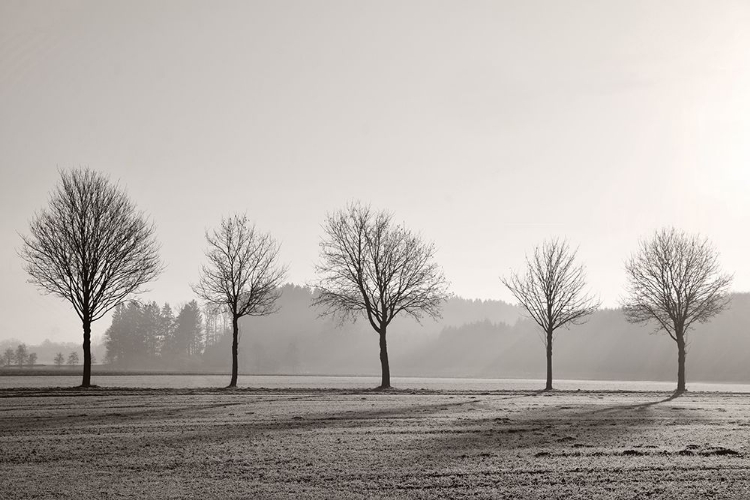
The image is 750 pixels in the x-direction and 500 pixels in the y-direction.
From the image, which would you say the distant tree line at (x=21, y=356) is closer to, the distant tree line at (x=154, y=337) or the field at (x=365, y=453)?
the distant tree line at (x=154, y=337)

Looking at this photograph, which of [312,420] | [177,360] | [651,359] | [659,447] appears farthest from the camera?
[177,360]

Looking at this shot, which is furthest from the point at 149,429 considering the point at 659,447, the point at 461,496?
the point at 659,447

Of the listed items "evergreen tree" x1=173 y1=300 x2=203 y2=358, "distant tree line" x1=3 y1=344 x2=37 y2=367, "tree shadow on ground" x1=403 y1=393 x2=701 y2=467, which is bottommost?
"distant tree line" x1=3 y1=344 x2=37 y2=367

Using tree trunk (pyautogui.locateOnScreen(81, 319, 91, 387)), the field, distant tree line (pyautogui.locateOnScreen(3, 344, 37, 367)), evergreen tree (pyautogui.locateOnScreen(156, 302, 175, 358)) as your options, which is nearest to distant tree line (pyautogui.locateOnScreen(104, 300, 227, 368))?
evergreen tree (pyautogui.locateOnScreen(156, 302, 175, 358))

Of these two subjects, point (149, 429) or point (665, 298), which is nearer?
point (149, 429)

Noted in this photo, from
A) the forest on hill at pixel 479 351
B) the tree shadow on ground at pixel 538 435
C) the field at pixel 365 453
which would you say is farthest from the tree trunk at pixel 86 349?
the forest on hill at pixel 479 351

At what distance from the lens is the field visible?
9.20 m

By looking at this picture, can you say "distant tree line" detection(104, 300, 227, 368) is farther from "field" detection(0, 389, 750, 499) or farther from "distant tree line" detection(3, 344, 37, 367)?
"field" detection(0, 389, 750, 499)

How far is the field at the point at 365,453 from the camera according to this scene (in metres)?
9.20

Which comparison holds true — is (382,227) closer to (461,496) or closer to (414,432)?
(414,432)

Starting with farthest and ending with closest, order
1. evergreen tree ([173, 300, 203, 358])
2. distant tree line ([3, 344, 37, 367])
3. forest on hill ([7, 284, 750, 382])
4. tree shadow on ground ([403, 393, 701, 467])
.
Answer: evergreen tree ([173, 300, 203, 358])
distant tree line ([3, 344, 37, 367])
forest on hill ([7, 284, 750, 382])
tree shadow on ground ([403, 393, 701, 467])

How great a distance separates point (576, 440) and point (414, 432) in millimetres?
3977

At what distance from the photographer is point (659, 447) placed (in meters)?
13.1

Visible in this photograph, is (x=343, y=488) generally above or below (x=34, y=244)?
below
